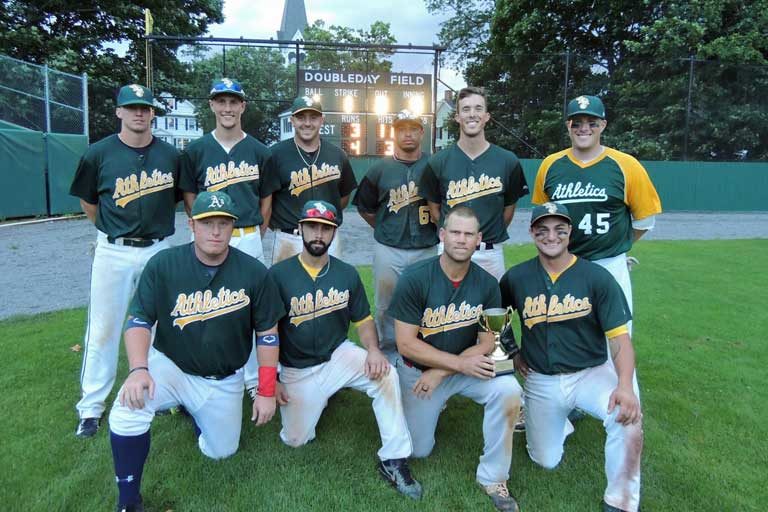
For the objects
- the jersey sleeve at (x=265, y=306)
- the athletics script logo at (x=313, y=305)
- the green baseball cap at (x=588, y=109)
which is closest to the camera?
the jersey sleeve at (x=265, y=306)

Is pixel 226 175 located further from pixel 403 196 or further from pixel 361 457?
pixel 361 457

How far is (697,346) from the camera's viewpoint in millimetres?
5480

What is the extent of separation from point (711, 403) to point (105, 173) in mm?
4743

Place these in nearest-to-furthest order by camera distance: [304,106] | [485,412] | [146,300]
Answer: [146,300]
[485,412]
[304,106]

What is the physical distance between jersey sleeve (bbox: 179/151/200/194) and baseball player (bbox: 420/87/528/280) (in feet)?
5.83

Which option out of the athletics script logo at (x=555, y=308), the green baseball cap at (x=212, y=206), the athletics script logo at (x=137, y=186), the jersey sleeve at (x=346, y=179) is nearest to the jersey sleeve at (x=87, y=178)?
the athletics script logo at (x=137, y=186)

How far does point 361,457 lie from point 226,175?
2.21m

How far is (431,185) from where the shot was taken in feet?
13.6

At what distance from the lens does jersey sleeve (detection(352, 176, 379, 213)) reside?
15.1 feet

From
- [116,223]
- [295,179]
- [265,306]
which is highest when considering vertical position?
[295,179]

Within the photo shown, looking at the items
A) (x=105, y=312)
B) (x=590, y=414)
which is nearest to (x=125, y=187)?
(x=105, y=312)

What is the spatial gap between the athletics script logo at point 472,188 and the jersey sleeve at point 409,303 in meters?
0.92

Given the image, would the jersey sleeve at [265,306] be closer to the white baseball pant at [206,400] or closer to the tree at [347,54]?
the white baseball pant at [206,400]

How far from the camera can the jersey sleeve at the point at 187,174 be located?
4055 mm
